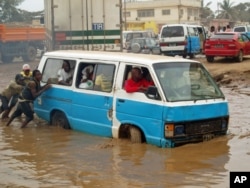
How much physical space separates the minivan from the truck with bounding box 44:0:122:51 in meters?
6.76

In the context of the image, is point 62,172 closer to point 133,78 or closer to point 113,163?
point 113,163

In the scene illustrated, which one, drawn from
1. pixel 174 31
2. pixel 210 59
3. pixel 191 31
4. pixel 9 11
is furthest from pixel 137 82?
pixel 9 11

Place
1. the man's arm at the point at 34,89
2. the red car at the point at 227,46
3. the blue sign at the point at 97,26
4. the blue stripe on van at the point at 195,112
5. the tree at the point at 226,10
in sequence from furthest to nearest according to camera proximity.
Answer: the tree at the point at 226,10 → the red car at the point at 227,46 → the blue sign at the point at 97,26 → the man's arm at the point at 34,89 → the blue stripe on van at the point at 195,112

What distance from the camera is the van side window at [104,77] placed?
881 cm

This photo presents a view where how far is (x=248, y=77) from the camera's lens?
55.6 ft

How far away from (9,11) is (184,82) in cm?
4163

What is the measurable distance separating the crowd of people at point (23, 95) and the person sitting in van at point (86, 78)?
102cm

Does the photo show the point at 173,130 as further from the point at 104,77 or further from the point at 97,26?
the point at 97,26

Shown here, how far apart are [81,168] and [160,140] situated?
1.43m

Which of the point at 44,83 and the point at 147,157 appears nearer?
the point at 147,157

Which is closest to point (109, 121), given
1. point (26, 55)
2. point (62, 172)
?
point (62, 172)

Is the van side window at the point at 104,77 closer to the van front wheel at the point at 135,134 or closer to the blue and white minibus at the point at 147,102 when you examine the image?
the blue and white minibus at the point at 147,102

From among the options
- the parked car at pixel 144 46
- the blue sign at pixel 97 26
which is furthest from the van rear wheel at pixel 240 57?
the parked car at pixel 144 46

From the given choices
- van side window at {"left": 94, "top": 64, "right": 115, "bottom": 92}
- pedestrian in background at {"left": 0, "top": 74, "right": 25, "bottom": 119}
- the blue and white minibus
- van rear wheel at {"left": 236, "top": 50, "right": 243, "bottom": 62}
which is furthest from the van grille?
van rear wheel at {"left": 236, "top": 50, "right": 243, "bottom": 62}
